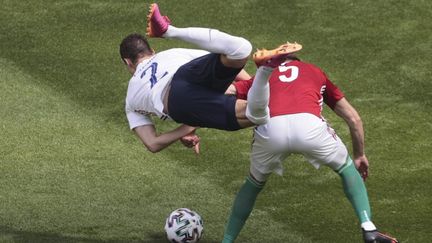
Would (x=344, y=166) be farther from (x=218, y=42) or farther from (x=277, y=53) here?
(x=218, y=42)

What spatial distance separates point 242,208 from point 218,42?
67.3 inches

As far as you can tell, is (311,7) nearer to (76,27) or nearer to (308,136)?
(76,27)

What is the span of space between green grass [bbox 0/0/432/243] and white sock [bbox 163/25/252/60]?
7.16 feet

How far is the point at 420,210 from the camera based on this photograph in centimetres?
1288

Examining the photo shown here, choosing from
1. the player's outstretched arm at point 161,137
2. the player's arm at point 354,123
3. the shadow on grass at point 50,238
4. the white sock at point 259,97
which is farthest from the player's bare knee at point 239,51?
the shadow on grass at point 50,238

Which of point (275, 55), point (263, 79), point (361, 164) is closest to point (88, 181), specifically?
point (361, 164)

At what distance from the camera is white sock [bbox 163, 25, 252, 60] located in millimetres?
10859

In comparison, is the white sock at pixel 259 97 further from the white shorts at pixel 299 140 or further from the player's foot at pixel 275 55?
the white shorts at pixel 299 140

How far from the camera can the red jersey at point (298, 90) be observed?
11109 millimetres

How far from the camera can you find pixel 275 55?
1029cm

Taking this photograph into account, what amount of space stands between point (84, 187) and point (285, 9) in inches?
253

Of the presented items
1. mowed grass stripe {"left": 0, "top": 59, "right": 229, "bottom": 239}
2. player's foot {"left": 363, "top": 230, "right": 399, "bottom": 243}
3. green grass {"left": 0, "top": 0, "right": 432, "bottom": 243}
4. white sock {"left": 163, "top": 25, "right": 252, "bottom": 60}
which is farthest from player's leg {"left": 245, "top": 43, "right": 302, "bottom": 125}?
mowed grass stripe {"left": 0, "top": 59, "right": 229, "bottom": 239}

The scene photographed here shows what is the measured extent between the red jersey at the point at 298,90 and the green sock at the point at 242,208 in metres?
0.87

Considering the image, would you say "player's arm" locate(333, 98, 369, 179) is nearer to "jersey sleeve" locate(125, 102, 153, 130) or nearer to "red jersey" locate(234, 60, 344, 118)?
"red jersey" locate(234, 60, 344, 118)
